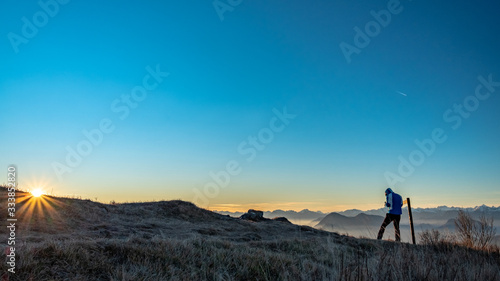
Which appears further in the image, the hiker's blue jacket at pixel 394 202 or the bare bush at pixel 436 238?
the hiker's blue jacket at pixel 394 202

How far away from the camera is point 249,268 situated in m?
6.35

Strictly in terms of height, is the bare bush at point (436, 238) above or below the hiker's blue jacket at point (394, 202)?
below

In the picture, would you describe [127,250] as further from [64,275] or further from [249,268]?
[249,268]

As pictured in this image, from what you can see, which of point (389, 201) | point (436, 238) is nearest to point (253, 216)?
point (389, 201)

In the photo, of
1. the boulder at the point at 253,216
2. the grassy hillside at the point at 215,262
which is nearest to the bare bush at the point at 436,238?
the grassy hillside at the point at 215,262

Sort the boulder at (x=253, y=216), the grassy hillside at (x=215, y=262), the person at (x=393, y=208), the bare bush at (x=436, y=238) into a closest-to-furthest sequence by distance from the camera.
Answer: the grassy hillside at (x=215, y=262), the bare bush at (x=436, y=238), the person at (x=393, y=208), the boulder at (x=253, y=216)

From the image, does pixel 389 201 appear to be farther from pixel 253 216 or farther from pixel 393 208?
pixel 253 216

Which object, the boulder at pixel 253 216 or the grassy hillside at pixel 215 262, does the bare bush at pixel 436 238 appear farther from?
the boulder at pixel 253 216

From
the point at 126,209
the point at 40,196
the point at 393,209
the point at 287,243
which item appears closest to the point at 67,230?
the point at 40,196

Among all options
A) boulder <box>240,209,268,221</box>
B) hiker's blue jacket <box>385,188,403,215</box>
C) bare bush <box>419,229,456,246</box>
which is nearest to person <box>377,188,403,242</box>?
hiker's blue jacket <box>385,188,403,215</box>

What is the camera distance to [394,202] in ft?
49.4

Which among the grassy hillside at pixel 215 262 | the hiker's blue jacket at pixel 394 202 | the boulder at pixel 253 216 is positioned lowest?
the boulder at pixel 253 216

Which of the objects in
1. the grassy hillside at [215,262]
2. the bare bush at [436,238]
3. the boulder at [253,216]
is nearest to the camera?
the grassy hillside at [215,262]

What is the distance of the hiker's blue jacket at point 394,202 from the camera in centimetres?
1498
